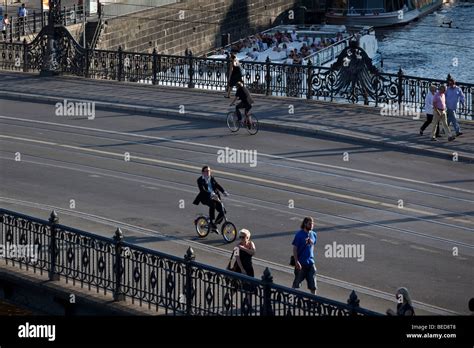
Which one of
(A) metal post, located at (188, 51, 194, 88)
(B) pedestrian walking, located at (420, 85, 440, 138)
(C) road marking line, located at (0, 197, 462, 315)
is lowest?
(C) road marking line, located at (0, 197, 462, 315)

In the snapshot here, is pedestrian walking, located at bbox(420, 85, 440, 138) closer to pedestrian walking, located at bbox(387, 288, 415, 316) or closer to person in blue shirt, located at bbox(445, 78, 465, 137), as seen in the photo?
person in blue shirt, located at bbox(445, 78, 465, 137)

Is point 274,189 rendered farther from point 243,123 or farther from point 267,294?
point 267,294

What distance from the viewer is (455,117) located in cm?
2955

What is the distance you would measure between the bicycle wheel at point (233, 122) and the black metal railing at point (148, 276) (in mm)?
11491

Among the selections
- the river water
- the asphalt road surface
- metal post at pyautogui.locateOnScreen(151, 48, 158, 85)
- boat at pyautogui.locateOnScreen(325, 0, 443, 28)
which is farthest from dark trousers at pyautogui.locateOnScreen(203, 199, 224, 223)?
boat at pyautogui.locateOnScreen(325, 0, 443, 28)

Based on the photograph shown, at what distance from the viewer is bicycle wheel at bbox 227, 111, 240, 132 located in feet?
99.0

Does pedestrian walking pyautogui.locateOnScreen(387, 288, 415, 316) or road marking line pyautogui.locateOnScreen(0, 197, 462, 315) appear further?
road marking line pyautogui.locateOnScreen(0, 197, 462, 315)

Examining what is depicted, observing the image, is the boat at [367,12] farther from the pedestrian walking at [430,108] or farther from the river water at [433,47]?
the pedestrian walking at [430,108]

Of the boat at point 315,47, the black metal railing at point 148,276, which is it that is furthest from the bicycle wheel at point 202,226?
the boat at point 315,47

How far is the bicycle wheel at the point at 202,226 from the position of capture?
21.8 m

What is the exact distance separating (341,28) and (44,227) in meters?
60.5

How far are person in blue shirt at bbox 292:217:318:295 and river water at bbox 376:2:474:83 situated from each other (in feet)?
158

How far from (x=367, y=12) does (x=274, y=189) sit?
200ft

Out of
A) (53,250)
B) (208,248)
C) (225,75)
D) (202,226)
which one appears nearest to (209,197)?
(202,226)
